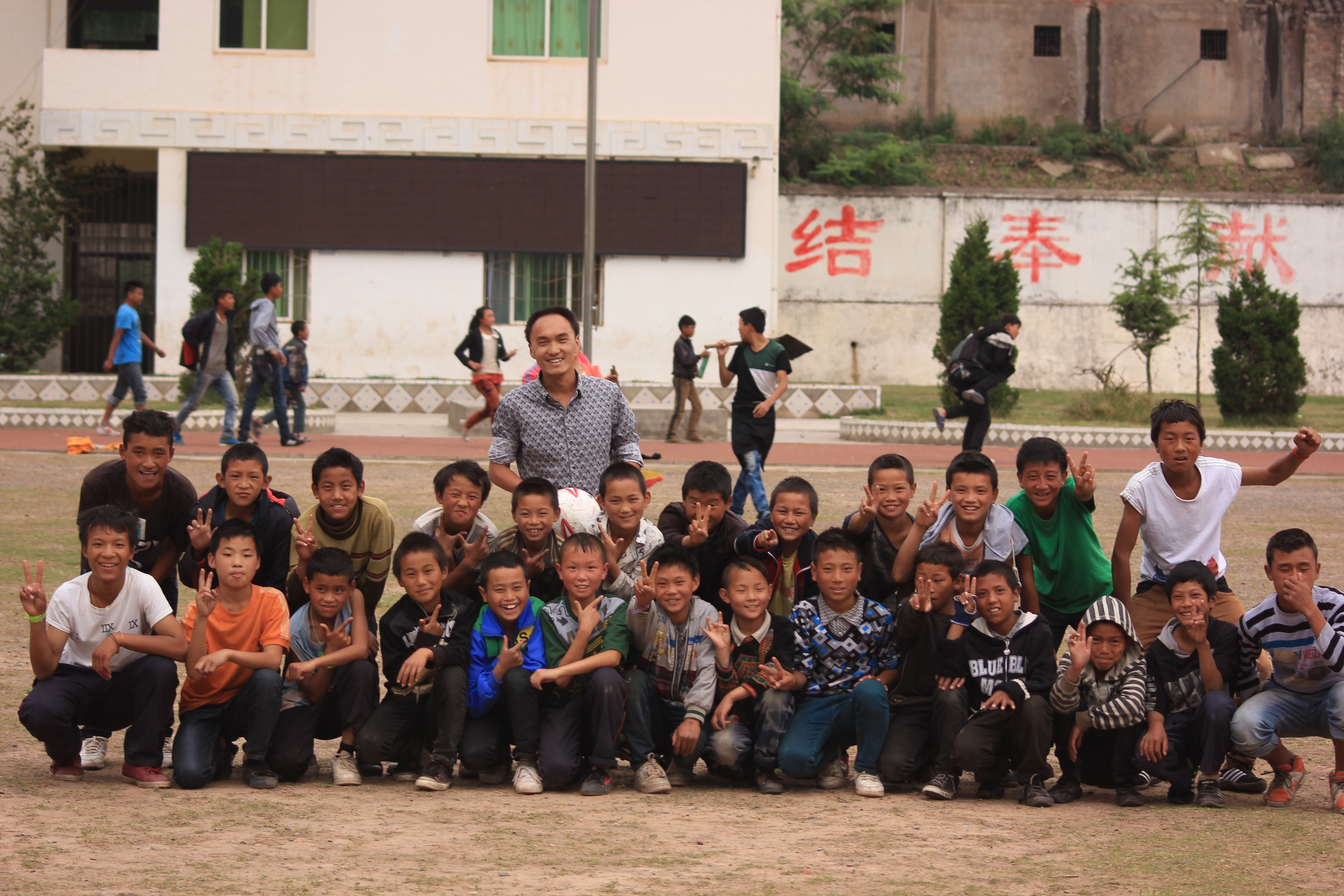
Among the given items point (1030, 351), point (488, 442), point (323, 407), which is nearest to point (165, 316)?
point (323, 407)

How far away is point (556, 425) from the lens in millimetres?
6016

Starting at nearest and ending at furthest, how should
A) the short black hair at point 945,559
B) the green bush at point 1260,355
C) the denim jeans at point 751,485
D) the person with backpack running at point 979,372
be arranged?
the short black hair at point 945,559 → the denim jeans at point 751,485 → the person with backpack running at point 979,372 → the green bush at point 1260,355

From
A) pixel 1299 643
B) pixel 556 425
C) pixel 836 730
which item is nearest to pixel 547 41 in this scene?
pixel 556 425

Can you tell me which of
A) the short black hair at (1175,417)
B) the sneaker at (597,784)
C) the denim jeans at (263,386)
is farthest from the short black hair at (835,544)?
the denim jeans at (263,386)

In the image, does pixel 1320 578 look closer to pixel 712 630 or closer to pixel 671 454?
pixel 712 630

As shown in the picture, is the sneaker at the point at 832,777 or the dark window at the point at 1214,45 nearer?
the sneaker at the point at 832,777

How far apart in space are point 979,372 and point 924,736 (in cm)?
937

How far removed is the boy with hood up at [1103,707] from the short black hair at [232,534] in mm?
3027

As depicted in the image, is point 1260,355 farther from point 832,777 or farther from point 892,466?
point 832,777

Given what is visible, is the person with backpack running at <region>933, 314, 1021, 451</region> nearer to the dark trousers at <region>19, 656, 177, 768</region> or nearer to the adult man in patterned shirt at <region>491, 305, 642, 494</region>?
the adult man in patterned shirt at <region>491, 305, 642, 494</region>

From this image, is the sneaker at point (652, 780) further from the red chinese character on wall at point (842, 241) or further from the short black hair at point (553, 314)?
the red chinese character on wall at point (842, 241)

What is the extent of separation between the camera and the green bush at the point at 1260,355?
68.6 feet

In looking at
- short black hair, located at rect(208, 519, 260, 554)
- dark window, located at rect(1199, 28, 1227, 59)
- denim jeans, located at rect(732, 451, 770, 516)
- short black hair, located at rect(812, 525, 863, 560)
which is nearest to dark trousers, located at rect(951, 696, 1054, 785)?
short black hair, located at rect(812, 525, 863, 560)

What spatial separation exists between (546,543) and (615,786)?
1.00 metres
